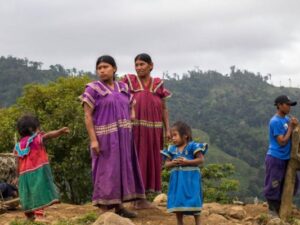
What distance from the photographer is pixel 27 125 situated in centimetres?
586

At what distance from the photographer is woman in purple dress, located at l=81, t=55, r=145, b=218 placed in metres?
5.79

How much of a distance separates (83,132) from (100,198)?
Result: 12271 millimetres

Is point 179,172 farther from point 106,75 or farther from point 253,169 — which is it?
point 253,169

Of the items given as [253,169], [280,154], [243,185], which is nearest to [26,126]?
[280,154]

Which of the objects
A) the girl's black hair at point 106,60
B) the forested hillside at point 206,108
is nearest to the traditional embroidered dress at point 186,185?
the girl's black hair at point 106,60

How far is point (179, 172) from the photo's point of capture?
18.0 feet

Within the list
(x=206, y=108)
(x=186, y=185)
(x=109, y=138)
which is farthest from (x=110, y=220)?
(x=206, y=108)

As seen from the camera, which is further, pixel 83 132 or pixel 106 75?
pixel 83 132

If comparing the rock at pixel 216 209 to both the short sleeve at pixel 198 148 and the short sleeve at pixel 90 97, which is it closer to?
the short sleeve at pixel 198 148

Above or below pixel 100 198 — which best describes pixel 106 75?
above

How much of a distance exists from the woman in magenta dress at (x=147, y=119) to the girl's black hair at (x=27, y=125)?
139cm

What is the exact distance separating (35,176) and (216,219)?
2.24 meters

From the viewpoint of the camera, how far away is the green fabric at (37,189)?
19.0 ft

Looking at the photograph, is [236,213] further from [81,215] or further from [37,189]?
[37,189]
